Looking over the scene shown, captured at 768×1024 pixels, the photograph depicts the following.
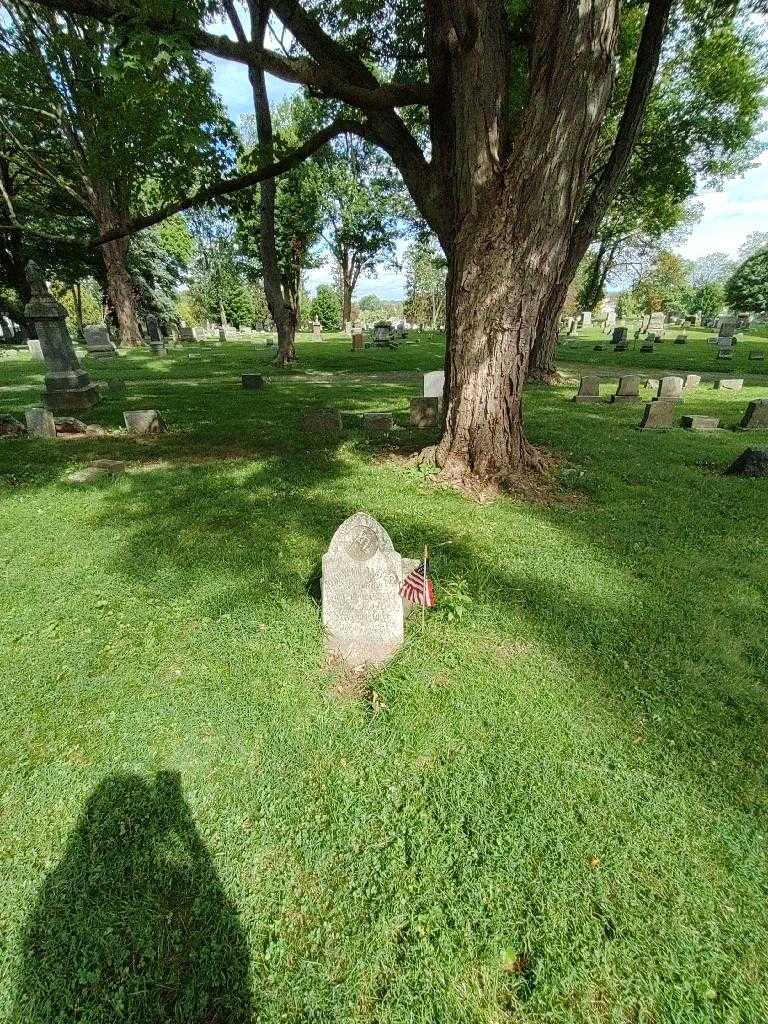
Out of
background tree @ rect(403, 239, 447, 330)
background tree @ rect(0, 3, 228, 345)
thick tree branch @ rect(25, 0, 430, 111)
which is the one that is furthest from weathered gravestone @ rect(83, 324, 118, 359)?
background tree @ rect(403, 239, 447, 330)

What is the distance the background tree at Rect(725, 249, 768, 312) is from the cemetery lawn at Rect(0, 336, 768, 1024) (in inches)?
2282

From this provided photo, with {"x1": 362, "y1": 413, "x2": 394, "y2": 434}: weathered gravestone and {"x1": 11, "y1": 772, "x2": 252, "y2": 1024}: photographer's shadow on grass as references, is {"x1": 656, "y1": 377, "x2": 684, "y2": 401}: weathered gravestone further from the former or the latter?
{"x1": 11, "y1": 772, "x2": 252, "y2": 1024}: photographer's shadow on grass

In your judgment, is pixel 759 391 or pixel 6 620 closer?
pixel 6 620

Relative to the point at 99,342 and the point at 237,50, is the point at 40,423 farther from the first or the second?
the point at 99,342

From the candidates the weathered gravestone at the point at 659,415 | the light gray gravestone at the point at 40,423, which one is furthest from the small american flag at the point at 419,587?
the light gray gravestone at the point at 40,423

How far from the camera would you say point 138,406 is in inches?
403

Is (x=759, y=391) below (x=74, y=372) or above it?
below

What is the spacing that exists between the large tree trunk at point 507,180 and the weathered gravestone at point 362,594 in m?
3.11

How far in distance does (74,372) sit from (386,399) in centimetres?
707

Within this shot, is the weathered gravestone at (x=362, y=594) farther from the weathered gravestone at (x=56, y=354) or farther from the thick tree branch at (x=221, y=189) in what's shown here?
the weathered gravestone at (x=56, y=354)

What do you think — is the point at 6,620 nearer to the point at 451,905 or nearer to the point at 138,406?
the point at 451,905

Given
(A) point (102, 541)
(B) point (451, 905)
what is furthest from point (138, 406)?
(B) point (451, 905)

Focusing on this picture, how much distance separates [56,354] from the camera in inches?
380

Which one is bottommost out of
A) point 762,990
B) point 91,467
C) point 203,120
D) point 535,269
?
point 762,990
